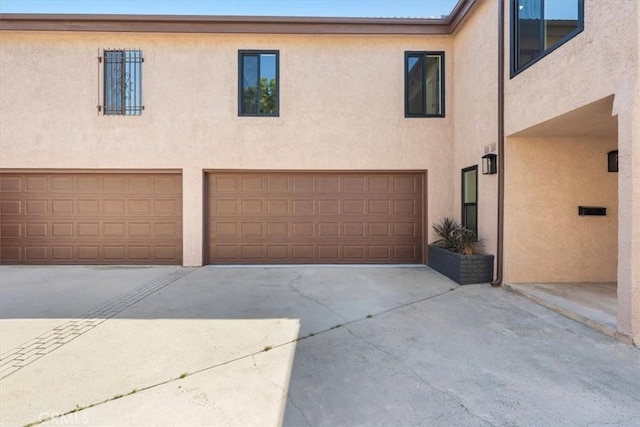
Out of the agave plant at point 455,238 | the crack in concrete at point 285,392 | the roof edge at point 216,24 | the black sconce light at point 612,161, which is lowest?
the crack in concrete at point 285,392

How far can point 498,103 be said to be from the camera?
5.50 metres

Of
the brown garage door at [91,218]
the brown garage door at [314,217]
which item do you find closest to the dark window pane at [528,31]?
the brown garage door at [314,217]

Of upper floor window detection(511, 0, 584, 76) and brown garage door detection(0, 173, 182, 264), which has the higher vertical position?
upper floor window detection(511, 0, 584, 76)

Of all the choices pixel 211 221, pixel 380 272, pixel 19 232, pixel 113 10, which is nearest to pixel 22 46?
pixel 113 10

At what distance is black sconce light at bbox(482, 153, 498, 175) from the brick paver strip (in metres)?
6.19

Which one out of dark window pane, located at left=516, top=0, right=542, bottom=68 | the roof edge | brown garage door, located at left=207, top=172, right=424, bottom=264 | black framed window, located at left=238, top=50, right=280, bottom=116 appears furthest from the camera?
brown garage door, located at left=207, top=172, right=424, bottom=264

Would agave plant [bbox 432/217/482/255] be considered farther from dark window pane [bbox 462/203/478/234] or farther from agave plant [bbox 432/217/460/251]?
dark window pane [bbox 462/203/478/234]

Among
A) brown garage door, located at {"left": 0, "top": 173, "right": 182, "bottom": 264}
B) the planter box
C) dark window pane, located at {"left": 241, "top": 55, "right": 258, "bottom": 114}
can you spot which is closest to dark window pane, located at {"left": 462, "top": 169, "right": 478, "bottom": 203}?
the planter box

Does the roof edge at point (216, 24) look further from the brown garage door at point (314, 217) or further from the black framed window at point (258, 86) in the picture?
the brown garage door at point (314, 217)

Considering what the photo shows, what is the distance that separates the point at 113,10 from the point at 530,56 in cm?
847

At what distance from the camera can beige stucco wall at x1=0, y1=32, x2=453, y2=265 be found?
7.30 m

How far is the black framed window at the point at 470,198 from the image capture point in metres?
6.43

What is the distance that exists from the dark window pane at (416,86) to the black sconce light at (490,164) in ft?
7.49

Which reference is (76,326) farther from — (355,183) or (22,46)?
(22,46)
